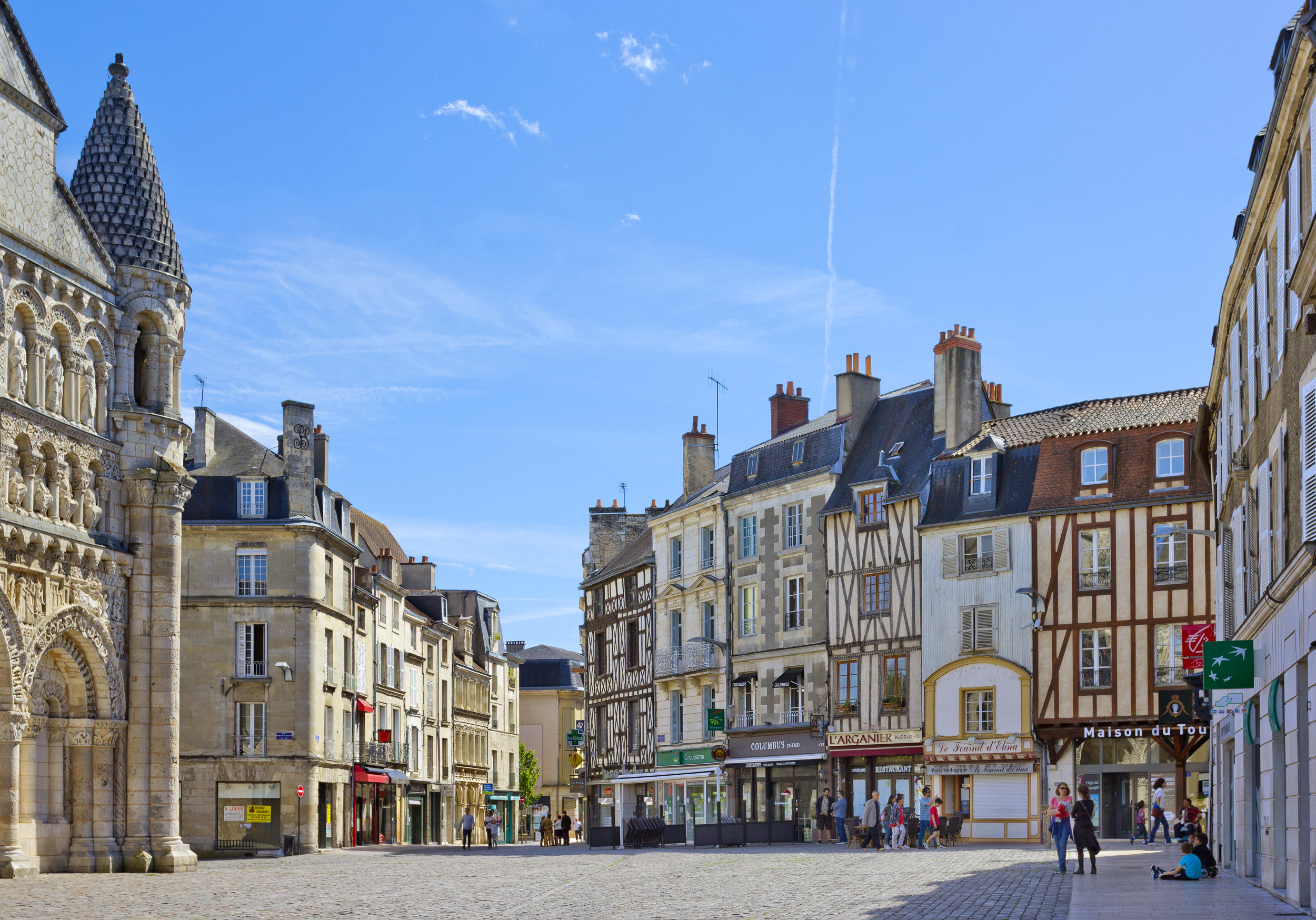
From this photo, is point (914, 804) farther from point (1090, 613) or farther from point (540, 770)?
point (540, 770)

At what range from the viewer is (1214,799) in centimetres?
2781

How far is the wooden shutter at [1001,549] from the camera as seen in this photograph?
40.9 meters

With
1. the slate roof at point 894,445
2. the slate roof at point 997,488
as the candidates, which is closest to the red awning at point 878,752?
the slate roof at point 997,488

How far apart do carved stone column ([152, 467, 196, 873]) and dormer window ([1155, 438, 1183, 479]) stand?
2157 centimetres

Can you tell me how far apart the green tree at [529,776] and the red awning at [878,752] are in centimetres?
4045

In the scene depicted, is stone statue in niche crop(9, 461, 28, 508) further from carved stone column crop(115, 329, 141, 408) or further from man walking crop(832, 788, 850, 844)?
man walking crop(832, 788, 850, 844)

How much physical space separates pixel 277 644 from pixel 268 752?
284cm

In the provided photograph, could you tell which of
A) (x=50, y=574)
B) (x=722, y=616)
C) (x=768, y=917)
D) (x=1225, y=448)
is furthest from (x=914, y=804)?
(x=768, y=917)

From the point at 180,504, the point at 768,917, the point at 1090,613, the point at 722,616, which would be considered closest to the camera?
the point at 768,917

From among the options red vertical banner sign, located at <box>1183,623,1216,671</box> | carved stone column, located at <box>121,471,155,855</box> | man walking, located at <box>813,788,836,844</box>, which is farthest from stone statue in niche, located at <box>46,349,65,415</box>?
man walking, located at <box>813,788,836,844</box>

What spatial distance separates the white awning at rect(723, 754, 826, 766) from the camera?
4544 centimetres

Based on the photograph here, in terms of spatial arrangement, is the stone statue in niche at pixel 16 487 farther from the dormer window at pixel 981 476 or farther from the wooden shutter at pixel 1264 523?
the dormer window at pixel 981 476

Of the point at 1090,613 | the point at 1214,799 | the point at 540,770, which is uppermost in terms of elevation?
the point at 1090,613

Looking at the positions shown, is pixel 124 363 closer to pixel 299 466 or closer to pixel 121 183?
pixel 121 183
